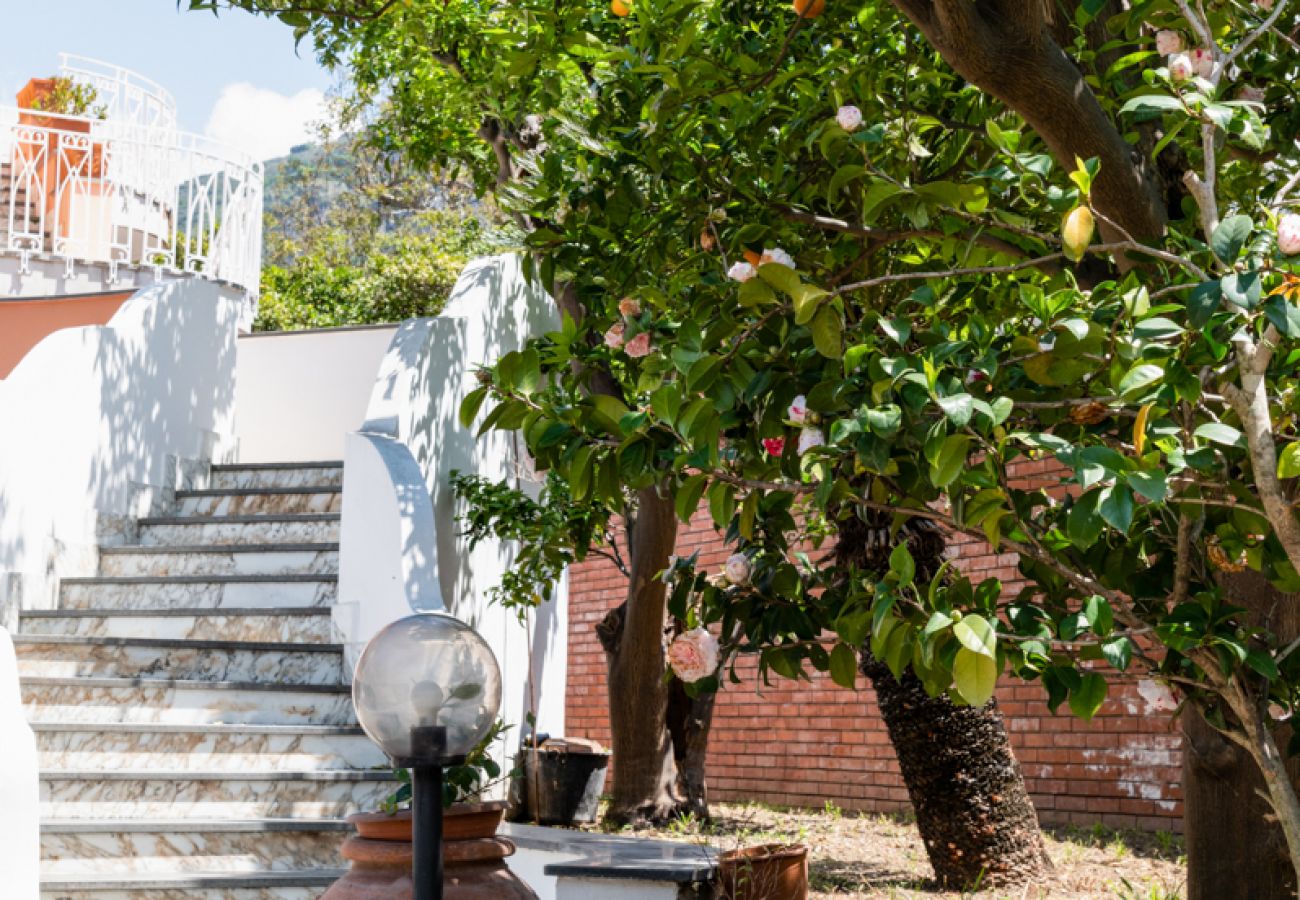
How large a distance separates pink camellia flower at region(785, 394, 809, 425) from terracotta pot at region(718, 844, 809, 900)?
92.1 inches

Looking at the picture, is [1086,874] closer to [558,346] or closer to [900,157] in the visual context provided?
[900,157]

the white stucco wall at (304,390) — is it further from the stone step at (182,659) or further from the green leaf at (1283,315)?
the green leaf at (1283,315)

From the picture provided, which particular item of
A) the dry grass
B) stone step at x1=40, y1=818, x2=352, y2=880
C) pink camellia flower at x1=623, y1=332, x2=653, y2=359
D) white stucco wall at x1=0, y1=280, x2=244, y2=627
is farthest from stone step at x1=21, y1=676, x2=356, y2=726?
pink camellia flower at x1=623, y1=332, x2=653, y2=359

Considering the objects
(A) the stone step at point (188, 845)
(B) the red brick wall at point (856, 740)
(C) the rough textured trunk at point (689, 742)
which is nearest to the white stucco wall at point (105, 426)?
(A) the stone step at point (188, 845)

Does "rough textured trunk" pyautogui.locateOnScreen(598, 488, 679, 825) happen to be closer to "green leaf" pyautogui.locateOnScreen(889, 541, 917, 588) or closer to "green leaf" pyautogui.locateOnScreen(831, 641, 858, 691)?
"green leaf" pyautogui.locateOnScreen(831, 641, 858, 691)

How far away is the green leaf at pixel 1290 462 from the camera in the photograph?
2082 mm

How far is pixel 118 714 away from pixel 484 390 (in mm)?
3602

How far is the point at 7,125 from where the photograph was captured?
35.4 ft

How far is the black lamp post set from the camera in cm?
238

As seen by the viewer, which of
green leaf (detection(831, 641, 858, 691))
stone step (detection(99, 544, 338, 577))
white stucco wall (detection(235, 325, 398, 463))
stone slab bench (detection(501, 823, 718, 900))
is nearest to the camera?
green leaf (detection(831, 641, 858, 691))

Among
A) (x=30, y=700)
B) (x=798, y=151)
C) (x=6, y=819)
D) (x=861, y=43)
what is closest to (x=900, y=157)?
(x=798, y=151)

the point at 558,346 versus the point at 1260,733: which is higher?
the point at 558,346

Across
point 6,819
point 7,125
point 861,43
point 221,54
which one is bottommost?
point 6,819

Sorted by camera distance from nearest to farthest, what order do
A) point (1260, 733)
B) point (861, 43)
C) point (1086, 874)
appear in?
1. point (1260, 733)
2. point (861, 43)
3. point (1086, 874)
